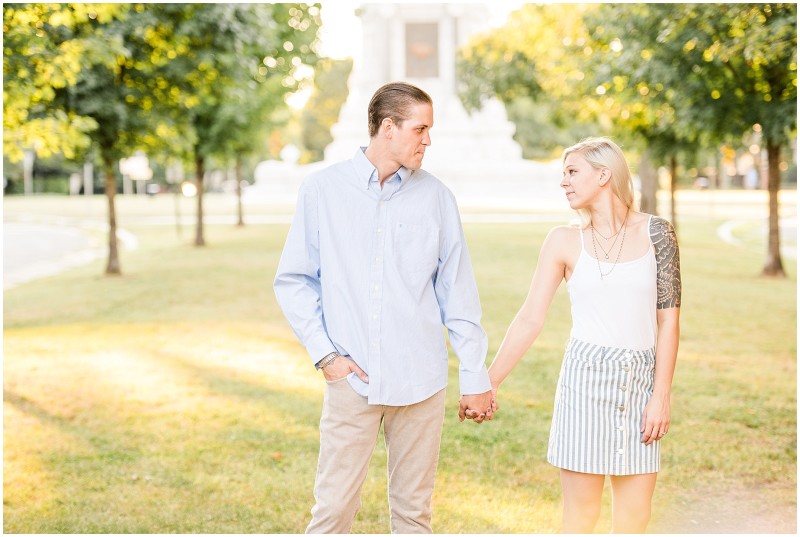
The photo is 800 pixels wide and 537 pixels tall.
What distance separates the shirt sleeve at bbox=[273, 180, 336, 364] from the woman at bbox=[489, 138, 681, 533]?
826mm


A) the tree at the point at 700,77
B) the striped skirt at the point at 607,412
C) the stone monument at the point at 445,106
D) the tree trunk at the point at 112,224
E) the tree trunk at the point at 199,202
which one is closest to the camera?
the striped skirt at the point at 607,412

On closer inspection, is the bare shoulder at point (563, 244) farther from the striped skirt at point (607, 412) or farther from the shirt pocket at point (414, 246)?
the shirt pocket at point (414, 246)

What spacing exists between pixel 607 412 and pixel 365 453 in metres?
0.85

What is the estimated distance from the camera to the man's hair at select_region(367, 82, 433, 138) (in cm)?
334

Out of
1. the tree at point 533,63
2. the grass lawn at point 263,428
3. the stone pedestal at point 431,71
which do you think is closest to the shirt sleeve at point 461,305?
the grass lawn at point 263,428

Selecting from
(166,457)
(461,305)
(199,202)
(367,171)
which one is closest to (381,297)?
(461,305)

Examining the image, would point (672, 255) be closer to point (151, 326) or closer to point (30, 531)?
point (30, 531)

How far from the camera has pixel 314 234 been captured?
3.49 meters

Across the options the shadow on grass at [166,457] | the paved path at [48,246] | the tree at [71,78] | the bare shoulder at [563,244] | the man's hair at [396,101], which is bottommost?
the shadow on grass at [166,457]

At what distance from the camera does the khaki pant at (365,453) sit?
3463 mm

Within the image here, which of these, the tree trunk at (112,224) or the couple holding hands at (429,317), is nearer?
the couple holding hands at (429,317)

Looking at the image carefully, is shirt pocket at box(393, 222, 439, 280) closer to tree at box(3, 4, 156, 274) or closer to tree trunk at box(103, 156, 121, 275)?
tree at box(3, 4, 156, 274)

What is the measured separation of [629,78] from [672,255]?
1266cm

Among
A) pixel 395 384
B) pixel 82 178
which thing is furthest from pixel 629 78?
pixel 82 178
